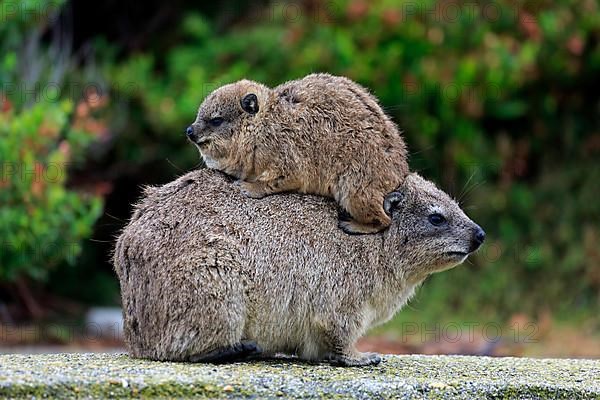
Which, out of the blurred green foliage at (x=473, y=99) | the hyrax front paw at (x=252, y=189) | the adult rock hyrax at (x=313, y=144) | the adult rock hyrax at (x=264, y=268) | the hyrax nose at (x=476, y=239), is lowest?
the adult rock hyrax at (x=264, y=268)

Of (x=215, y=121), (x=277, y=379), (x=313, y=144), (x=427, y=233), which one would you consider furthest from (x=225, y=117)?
(x=277, y=379)

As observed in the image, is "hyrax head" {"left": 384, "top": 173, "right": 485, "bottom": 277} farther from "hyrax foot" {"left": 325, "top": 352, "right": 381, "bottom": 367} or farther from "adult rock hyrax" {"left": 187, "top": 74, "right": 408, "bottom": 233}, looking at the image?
"hyrax foot" {"left": 325, "top": 352, "right": 381, "bottom": 367}

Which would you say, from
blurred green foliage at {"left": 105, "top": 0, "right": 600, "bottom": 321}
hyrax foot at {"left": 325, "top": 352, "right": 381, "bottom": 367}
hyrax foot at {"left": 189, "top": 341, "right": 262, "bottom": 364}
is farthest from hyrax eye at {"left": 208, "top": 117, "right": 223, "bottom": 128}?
blurred green foliage at {"left": 105, "top": 0, "right": 600, "bottom": 321}

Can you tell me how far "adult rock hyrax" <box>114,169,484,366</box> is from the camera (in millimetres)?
7141

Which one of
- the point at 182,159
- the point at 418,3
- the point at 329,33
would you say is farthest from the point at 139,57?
the point at 418,3

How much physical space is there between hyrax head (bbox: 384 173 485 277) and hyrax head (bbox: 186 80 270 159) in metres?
1.34

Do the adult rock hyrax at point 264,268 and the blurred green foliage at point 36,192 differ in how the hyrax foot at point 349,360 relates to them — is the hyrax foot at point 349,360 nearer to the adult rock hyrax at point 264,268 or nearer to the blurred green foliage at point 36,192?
the adult rock hyrax at point 264,268

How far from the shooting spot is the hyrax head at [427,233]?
7783 millimetres

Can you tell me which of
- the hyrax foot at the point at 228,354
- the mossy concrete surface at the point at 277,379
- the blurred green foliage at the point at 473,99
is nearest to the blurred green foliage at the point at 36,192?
the blurred green foliage at the point at 473,99

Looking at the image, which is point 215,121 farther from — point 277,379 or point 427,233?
point 277,379

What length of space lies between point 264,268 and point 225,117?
1.59 metres

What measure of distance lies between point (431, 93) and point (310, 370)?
1056 centimetres

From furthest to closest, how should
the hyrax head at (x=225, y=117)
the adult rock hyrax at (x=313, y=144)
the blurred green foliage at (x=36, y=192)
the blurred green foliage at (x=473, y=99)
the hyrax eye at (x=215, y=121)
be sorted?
the blurred green foliage at (x=473, y=99)
the blurred green foliage at (x=36, y=192)
the hyrax eye at (x=215, y=121)
the hyrax head at (x=225, y=117)
the adult rock hyrax at (x=313, y=144)

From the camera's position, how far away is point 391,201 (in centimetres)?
789
